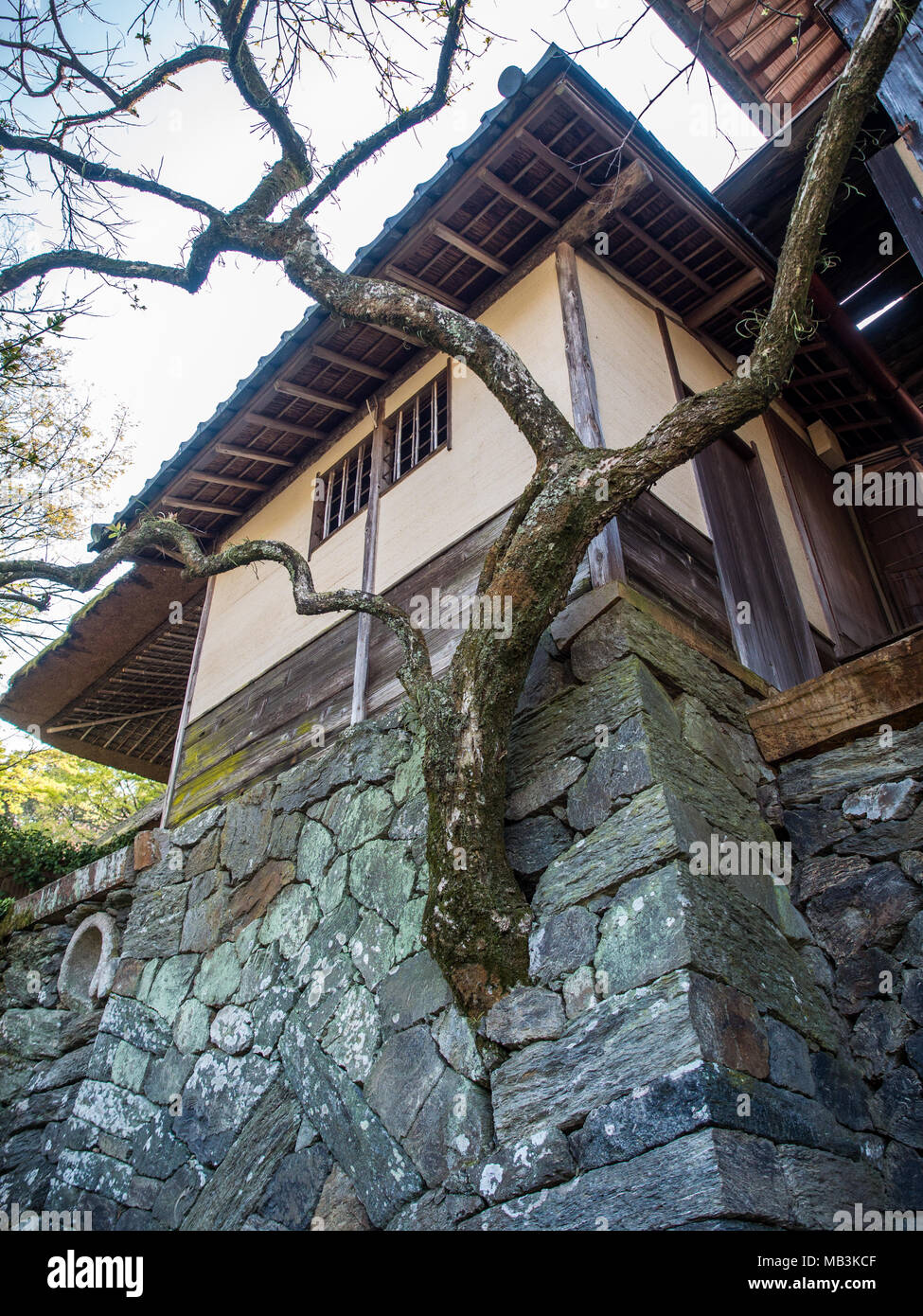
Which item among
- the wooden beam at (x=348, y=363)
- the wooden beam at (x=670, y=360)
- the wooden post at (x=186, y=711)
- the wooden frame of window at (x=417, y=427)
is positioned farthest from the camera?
the wooden post at (x=186, y=711)

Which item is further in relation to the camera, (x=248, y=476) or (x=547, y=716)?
(x=248, y=476)

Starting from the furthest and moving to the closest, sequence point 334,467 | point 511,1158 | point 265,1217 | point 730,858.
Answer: point 334,467 → point 265,1217 → point 730,858 → point 511,1158

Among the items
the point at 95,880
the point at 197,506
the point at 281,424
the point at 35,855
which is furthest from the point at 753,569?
the point at 35,855

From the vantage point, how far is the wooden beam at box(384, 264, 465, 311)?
253 inches

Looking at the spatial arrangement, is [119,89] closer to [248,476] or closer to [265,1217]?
[248,476]

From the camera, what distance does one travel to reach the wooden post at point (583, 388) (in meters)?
4.55

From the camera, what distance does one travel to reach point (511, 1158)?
124 inches

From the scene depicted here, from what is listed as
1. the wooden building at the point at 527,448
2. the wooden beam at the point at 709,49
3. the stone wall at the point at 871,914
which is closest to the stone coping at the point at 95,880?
the wooden building at the point at 527,448

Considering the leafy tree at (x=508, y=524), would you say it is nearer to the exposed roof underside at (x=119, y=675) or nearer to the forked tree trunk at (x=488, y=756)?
the forked tree trunk at (x=488, y=756)

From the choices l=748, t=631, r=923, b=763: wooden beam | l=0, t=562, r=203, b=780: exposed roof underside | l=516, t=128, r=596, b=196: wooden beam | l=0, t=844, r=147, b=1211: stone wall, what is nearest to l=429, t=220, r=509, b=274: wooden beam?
l=516, t=128, r=596, b=196: wooden beam

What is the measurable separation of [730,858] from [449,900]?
46.1 inches

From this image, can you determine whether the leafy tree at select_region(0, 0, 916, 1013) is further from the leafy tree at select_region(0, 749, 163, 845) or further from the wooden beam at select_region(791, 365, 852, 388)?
the leafy tree at select_region(0, 749, 163, 845)

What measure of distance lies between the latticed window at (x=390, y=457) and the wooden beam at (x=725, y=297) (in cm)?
205
